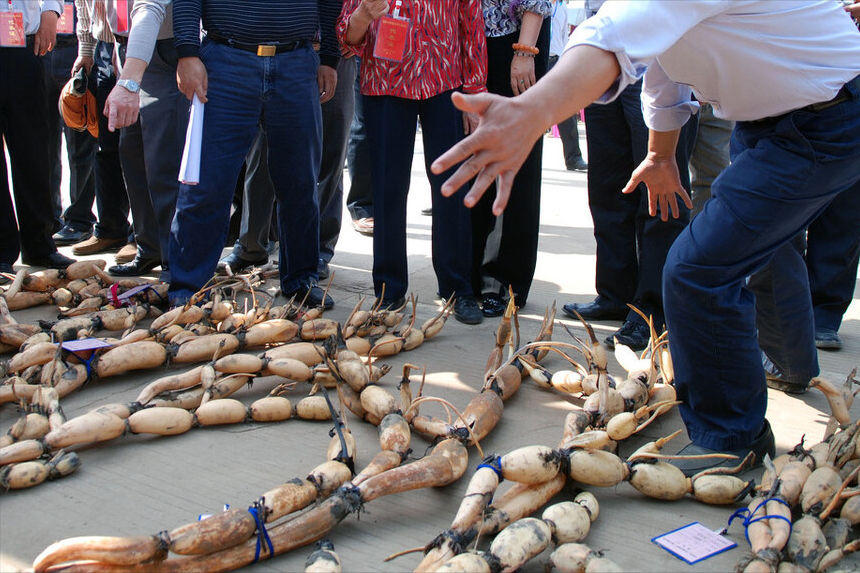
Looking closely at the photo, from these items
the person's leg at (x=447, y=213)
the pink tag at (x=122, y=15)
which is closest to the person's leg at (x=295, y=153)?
the person's leg at (x=447, y=213)

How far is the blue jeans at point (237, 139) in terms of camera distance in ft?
10.6

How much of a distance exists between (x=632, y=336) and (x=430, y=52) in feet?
4.75

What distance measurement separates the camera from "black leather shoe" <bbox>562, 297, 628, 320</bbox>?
3545 mm

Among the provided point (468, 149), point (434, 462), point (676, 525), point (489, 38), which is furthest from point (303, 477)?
point (489, 38)

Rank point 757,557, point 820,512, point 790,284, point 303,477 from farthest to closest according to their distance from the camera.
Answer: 1. point 790,284
2. point 303,477
3. point 820,512
4. point 757,557

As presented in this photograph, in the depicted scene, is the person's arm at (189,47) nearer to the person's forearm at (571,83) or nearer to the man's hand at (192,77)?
the man's hand at (192,77)

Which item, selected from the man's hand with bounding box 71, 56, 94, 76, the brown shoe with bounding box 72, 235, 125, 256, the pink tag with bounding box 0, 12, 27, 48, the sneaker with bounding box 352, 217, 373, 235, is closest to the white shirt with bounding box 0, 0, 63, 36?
the pink tag with bounding box 0, 12, 27, 48

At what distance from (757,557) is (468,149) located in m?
1.06

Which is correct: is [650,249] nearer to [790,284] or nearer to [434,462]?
[790,284]

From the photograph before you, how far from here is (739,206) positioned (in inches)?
76.5

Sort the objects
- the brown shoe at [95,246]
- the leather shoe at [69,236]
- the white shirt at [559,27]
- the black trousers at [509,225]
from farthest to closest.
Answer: the white shirt at [559,27]
the leather shoe at [69,236]
the brown shoe at [95,246]
the black trousers at [509,225]

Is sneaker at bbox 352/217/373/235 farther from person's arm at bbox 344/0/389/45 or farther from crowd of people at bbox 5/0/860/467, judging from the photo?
person's arm at bbox 344/0/389/45

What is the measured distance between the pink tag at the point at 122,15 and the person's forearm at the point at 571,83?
284cm

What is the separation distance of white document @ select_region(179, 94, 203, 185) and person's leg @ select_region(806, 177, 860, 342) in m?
2.61
